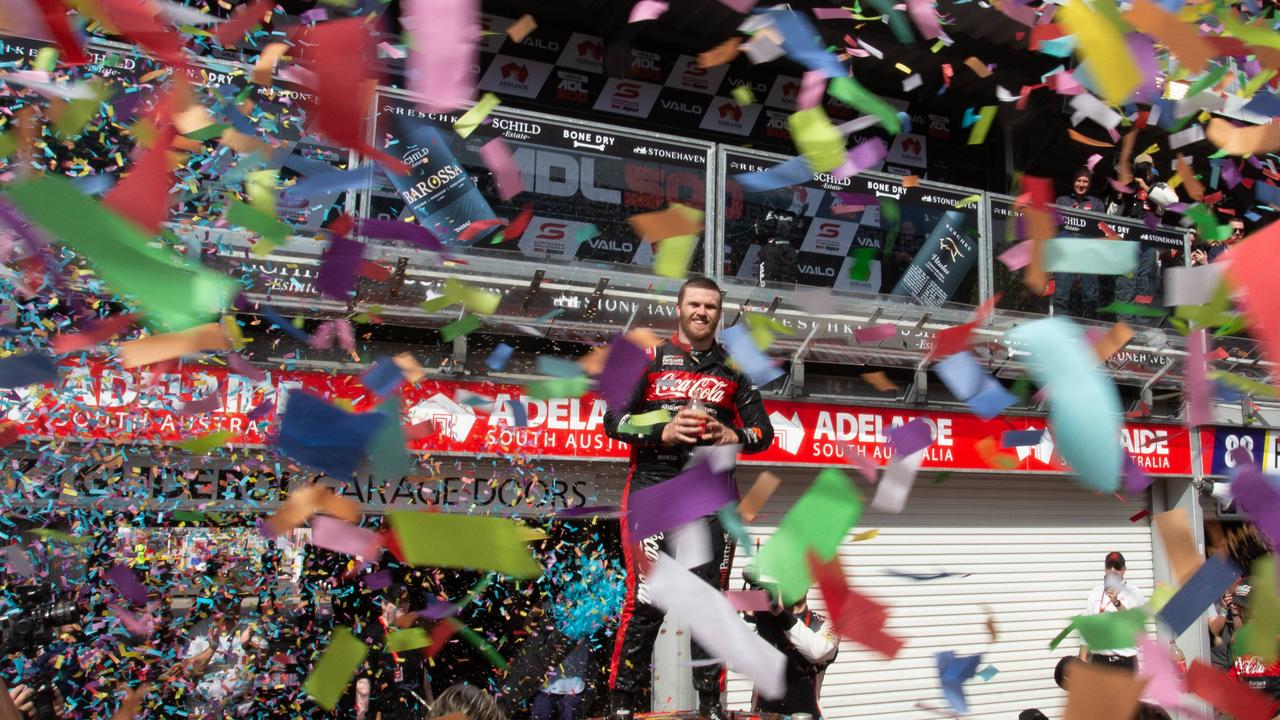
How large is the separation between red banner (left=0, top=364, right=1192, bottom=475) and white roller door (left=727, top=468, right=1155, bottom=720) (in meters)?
0.45

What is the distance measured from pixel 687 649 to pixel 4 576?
295cm

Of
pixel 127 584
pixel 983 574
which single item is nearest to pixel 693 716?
pixel 127 584

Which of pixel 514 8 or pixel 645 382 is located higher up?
pixel 514 8

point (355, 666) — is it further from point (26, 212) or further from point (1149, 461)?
point (1149, 461)

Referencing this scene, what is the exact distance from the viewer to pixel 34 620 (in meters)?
3.62

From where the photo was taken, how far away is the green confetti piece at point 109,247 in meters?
1.24

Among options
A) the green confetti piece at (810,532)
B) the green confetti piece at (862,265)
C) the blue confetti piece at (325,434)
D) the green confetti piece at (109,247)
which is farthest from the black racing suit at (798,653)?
the green confetti piece at (862,265)

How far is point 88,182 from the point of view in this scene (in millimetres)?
2184

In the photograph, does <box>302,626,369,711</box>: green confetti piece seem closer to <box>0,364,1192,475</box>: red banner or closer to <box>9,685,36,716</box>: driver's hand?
<box>0,364,1192,475</box>: red banner

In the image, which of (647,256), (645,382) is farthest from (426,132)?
(645,382)

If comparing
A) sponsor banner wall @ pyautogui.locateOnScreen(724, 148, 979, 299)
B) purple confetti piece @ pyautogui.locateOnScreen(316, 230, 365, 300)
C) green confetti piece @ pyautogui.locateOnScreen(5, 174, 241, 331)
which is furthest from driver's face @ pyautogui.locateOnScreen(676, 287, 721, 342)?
sponsor banner wall @ pyautogui.locateOnScreen(724, 148, 979, 299)

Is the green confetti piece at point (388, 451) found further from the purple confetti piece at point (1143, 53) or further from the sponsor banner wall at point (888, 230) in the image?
the sponsor banner wall at point (888, 230)

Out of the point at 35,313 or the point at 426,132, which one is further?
the point at 426,132

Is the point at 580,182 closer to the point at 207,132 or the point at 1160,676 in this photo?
the point at 207,132
